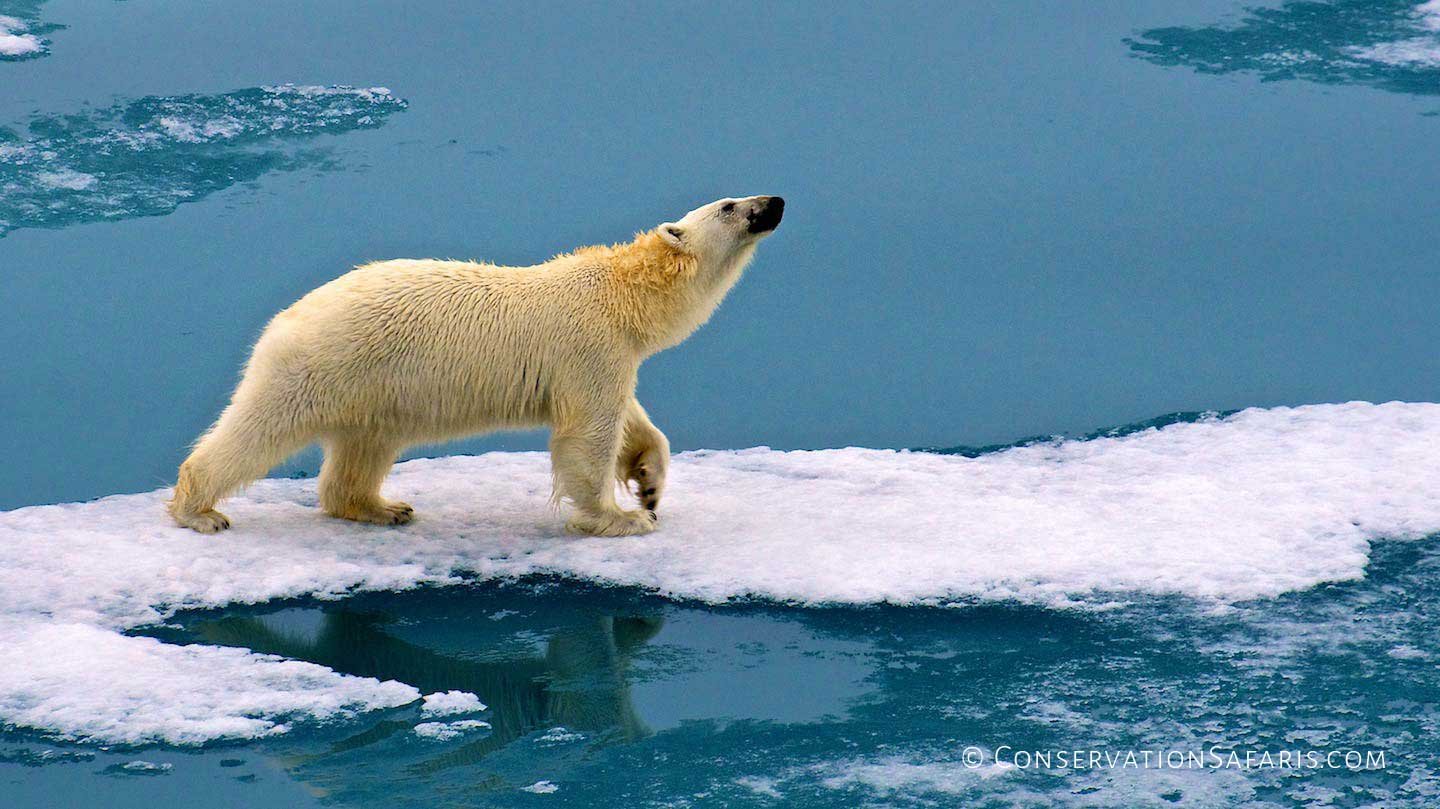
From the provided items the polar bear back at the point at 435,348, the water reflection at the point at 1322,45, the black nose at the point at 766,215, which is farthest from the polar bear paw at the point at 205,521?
the water reflection at the point at 1322,45

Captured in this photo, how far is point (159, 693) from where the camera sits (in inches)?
190

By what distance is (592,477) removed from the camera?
6.08 meters

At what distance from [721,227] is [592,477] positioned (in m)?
1.07

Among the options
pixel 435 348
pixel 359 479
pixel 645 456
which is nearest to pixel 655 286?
pixel 645 456

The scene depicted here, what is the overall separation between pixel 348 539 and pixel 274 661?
1008 mm

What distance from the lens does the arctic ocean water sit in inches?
184

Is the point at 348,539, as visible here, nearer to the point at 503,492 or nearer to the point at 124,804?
the point at 503,492

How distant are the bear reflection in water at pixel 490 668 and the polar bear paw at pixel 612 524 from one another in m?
0.64

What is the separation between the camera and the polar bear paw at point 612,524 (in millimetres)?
6191

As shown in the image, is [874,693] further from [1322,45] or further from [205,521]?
[1322,45]

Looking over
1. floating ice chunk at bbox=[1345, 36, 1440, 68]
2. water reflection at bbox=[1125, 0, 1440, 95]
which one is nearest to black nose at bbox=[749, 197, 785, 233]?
water reflection at bbox=[1125, 0, 1440, 95]

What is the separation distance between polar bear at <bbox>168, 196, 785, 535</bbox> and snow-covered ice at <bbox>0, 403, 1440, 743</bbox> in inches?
9.2

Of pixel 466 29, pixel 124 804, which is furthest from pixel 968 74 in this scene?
pixel 124 804

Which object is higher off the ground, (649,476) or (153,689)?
(649,476)
